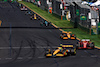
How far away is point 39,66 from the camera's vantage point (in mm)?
25688

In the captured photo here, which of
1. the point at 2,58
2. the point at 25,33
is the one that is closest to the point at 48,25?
the point at 25,33

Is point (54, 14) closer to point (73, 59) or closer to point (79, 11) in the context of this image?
point (79, 11)

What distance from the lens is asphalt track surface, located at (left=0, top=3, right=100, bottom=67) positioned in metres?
27.1

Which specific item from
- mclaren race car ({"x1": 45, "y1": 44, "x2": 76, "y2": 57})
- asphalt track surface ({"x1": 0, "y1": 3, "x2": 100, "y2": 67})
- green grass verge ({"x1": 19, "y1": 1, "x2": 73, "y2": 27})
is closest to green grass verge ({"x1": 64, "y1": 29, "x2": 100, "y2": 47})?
asphalt track surface ({"x1": 0, "y1": 3, "x2": 100, "y2": 67})

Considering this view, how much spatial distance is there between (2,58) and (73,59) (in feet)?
23.4

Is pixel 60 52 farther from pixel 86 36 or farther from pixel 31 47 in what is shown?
pixel 86 36

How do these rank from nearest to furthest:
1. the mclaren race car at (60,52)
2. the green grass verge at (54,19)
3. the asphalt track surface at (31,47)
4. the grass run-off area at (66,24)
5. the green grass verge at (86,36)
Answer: the asphalt track surface at (31,47) → the mclaren race car at (60,52) → the green grass verge at (86,36) → the grass run-off area at (66,24) → the green grass verge at (54,19)

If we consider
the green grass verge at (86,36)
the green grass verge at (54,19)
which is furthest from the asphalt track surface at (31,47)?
the green grass verge at (54,19)

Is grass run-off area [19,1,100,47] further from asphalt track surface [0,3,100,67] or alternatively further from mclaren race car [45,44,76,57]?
mclaren race car [45,44,76,57]

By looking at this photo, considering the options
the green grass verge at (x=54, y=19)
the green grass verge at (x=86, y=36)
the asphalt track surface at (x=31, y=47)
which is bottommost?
the green grass verge at (x=86, y=36)

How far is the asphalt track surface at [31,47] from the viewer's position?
27.1m

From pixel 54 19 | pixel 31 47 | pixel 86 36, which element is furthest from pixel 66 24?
pixel 31 47

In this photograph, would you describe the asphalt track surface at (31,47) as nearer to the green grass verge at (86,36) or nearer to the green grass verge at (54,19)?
the green grass verge at (86,36)

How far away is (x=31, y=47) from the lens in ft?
116
